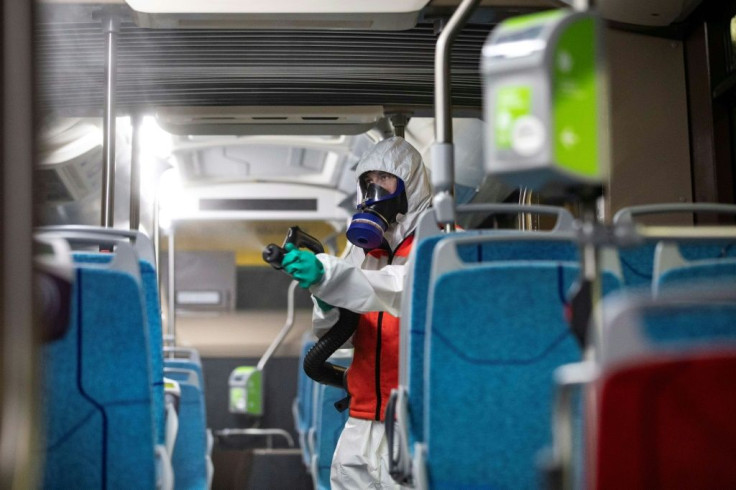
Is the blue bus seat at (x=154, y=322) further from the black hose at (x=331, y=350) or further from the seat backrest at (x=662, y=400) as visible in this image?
the seat backrest at (x=662, y=400)

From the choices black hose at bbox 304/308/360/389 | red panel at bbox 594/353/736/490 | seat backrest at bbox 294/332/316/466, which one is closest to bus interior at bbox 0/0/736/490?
red panel at bbox 594/353/736/490

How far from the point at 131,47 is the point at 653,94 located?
99.6 inches

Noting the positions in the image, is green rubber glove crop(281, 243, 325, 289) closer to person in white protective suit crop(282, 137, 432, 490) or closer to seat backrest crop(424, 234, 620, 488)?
person in white protective suit crop(282, 137, 432, 490)

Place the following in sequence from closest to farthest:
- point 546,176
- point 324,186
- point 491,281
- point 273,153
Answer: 1. point 546,176
2. point 491,281
3. point 273,153
4. point 324,186

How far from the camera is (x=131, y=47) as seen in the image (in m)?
4.24

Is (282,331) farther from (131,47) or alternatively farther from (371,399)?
(371,399)

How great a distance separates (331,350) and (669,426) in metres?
2.46

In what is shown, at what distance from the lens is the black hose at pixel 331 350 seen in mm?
3496

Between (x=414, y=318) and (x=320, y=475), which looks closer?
(x=414, y=318)

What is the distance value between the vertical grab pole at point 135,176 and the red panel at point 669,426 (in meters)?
3.45

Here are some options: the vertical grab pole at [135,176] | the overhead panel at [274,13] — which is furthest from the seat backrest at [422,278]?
the vertical grab pole at [135,176]

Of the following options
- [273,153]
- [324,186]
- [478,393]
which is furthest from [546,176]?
[324,186]

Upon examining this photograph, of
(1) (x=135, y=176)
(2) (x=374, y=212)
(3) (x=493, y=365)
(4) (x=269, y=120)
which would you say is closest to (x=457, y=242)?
(3) (x=493, y=365)

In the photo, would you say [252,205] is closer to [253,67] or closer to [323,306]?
[253,67]
